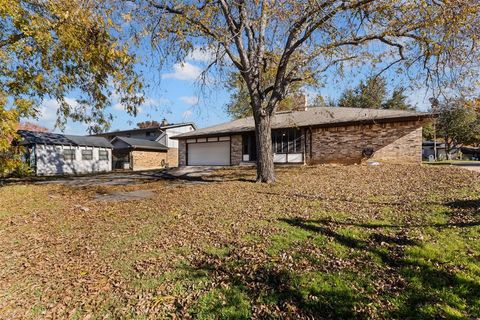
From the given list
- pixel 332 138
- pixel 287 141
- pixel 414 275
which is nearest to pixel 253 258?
pixel 414 275

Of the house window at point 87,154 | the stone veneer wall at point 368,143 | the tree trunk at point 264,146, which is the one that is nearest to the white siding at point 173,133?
the house window at point 87,154

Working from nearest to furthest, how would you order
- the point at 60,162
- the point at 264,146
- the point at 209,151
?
the point at 264,146 → the point at 209,151 → the point at 60,162

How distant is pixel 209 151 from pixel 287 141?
668 cm

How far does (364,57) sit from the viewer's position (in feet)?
31.8

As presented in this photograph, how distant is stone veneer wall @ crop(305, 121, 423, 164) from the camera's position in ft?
45.0

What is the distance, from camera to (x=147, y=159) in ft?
93.8

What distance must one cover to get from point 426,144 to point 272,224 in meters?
43.1

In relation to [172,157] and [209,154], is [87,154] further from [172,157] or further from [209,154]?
[209,154]

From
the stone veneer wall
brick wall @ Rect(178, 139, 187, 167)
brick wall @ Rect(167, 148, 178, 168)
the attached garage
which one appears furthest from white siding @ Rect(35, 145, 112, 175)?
the stone veneer wall

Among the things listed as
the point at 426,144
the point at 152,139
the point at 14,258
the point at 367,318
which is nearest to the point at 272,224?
the point at 367,318

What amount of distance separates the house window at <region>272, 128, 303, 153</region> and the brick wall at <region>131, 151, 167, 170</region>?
15.8 meters

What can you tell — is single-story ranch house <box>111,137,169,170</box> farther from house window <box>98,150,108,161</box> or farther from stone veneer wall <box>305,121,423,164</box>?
stone veneer wall <box>305,121,423,164</box>

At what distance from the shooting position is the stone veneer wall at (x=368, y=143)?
1372 cm

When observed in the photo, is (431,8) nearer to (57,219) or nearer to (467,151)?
(57,219)
